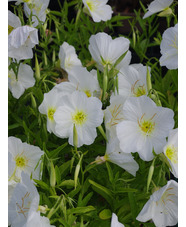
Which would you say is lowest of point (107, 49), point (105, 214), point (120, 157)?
point (105, 214)

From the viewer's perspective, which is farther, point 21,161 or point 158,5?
point 158,5

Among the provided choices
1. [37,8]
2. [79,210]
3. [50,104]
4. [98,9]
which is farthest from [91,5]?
[79,210]

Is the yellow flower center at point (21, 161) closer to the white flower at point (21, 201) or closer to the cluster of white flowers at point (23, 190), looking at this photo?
the cluster of white flowers at point (23, 190)

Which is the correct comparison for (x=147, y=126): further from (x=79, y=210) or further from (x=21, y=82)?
(x=21, y=82)

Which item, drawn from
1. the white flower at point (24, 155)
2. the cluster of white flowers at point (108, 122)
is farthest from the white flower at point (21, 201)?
the white flower at point (24, 155)

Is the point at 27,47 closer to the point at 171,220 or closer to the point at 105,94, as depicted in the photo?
the point at 105,94

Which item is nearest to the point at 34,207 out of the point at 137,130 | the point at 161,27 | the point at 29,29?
the point at 137,130

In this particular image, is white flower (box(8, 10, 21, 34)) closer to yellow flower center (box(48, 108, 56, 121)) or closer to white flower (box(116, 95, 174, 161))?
yellow flower center (box(48, 108, 56, 121))

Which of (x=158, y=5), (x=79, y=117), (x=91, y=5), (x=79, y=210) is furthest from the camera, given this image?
(x=91, y=5)
